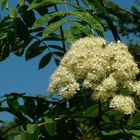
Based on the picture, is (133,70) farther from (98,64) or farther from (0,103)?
(0,103)

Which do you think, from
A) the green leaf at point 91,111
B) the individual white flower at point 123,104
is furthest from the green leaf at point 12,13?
the individual white flower at point 123,104

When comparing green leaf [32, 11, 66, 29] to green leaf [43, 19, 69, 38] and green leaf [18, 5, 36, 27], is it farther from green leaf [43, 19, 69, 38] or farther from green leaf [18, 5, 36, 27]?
green leaf [18, 5, 36, 27]

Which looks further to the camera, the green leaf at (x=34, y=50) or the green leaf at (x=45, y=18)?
the green leaf at (x=34, y=50)

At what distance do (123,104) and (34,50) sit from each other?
3.78ft

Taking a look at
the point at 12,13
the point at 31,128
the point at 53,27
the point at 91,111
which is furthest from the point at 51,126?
the point at 12,13

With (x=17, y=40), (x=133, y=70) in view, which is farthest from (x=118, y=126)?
(x=17, y=40)

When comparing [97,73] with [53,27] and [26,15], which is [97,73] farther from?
[26,15]

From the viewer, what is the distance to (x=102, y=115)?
9.84 ft

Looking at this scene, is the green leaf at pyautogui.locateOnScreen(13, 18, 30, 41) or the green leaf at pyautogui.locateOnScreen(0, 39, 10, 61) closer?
the green leaf at pyautogui.locateOnScreen(13, 18, 30, 41)

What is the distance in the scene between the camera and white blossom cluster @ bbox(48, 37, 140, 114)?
2.83 meters

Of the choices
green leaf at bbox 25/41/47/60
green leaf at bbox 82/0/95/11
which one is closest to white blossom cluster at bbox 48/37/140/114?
green leaf at bbox 82/0/95/11

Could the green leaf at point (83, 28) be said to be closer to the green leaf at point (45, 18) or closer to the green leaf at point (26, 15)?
the green leaf at point (45, 18)

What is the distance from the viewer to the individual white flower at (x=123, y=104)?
282 cm

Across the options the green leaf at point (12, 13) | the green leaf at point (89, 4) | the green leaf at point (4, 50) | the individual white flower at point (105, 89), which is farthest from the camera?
the green leaf at point (4, 50)
